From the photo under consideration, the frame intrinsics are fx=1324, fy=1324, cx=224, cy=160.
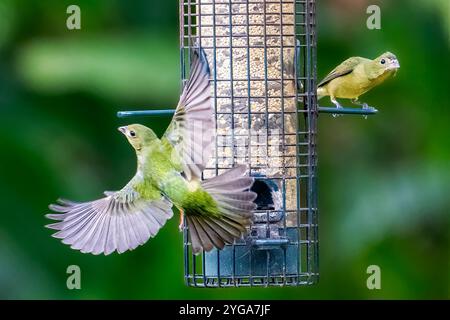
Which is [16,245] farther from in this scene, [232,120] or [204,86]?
[204,86]

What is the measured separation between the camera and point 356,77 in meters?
10.3

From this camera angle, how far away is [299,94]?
957 cm

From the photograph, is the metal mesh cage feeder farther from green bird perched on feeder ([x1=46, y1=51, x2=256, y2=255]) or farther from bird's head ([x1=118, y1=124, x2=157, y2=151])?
bird's head ([x1=118, y1=124, x2=157, y2=151])

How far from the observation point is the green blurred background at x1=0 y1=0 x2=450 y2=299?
42.7ft

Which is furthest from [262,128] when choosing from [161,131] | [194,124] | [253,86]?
[161,131]

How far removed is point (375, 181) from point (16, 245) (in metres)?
3.65

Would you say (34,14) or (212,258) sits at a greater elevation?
(34,14)

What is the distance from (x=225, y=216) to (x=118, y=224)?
815 mm

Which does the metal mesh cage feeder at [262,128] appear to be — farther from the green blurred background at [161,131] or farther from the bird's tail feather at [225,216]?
the green blurred background at [161,131]

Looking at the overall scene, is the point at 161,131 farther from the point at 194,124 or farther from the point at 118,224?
the point at 194,124

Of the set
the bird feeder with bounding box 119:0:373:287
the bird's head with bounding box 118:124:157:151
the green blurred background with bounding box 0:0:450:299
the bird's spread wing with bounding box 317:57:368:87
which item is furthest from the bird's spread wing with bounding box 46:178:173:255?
the green blurred background with bounding box 0:0:450:299
